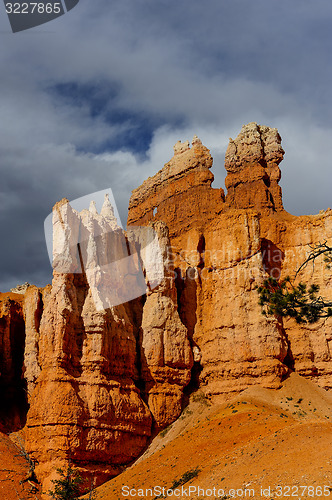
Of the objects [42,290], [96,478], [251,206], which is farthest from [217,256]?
[96,478]

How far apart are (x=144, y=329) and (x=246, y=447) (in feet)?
48.1

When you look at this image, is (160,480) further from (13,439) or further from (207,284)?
(207,284)

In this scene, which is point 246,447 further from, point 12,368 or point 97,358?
point 12,368

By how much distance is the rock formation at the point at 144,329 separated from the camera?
34.2 metres

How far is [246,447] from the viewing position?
26.9 meters

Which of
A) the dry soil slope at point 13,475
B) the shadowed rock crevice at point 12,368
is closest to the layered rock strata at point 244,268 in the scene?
the dry soil slope at point 13,475

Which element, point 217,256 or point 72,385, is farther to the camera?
point 217,256

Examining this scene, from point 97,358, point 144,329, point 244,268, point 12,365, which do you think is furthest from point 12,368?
point 244,268

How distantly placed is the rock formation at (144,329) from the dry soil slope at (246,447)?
60.8 inches

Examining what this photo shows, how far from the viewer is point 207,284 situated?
44094mm

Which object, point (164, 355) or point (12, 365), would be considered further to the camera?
point (12, 365)

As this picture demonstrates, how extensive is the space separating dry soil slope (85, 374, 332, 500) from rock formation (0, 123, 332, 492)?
155 cm

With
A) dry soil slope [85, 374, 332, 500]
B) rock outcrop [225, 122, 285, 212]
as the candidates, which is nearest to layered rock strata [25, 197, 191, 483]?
dry soil slope [85, 374, 332, 500]

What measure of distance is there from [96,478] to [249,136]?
3429cm
